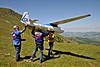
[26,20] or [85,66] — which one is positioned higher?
[26,20]

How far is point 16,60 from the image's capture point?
67.6 ft

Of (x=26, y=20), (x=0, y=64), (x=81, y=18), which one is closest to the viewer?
(x=0, y=64)

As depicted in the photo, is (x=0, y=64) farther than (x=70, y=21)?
No

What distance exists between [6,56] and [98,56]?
1295 centimetres

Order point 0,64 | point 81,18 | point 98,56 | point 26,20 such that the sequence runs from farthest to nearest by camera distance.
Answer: point 81,18 → point 98,56 → point 26,20 → point 0,64

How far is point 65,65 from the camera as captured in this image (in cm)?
2064

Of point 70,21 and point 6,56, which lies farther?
point 70,21

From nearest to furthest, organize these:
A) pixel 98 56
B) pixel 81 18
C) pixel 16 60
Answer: pixel 16 60 < pixel 98 56 < pixel 81 18

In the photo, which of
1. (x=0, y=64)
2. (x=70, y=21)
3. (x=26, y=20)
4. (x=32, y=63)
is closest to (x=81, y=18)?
(x=70, y=21)

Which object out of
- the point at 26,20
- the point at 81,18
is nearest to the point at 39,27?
the point at 26,20

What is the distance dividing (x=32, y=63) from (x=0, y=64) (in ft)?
10.9

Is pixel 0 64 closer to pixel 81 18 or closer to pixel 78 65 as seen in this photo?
pixel 78 65

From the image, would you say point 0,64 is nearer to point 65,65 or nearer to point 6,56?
point 6,56

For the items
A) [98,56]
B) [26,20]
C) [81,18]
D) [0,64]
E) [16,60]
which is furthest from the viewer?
[81,18]
